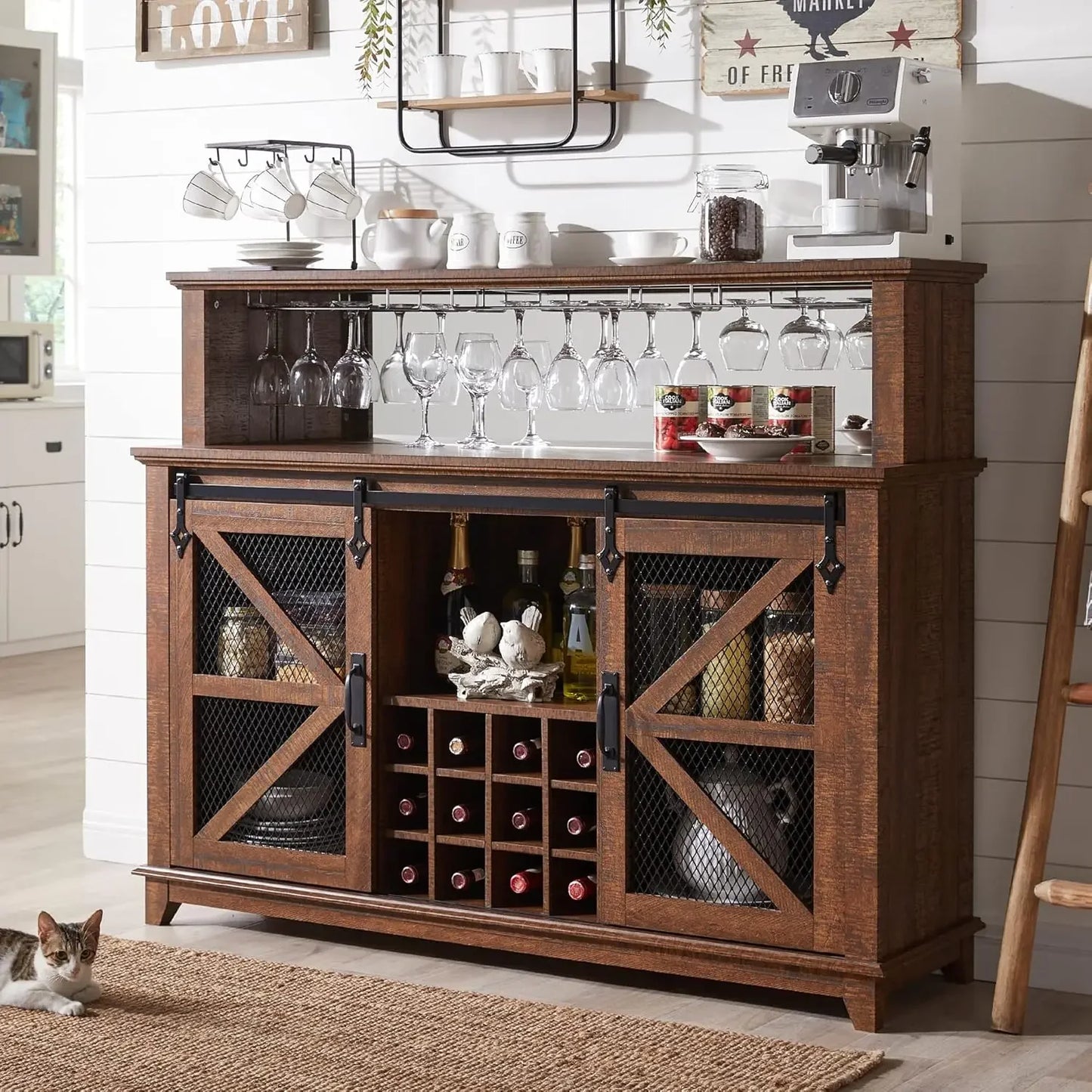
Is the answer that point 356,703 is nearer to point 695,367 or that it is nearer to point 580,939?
point 580,939

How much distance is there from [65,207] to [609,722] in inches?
234

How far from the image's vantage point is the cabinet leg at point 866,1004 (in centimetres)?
349

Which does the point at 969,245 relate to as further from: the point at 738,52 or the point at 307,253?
the point at 307,253

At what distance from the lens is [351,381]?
4113 millimetres

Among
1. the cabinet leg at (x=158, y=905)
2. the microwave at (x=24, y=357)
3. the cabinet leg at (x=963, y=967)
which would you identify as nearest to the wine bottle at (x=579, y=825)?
the cabinet leg at (x=963, y=967)

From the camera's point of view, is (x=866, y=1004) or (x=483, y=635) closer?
(x=866, y=1004)

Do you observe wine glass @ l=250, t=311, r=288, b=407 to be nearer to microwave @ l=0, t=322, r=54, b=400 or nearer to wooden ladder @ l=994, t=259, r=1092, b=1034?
wooden ladder @ l=994, t=259, r=1092, b=1034

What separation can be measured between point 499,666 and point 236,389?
0.90m

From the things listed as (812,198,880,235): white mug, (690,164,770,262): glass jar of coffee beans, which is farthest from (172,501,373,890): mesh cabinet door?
(812,198,880,235): white mug

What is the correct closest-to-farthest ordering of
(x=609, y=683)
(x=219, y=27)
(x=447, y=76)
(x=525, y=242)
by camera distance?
1. (x=609, y=683)
2. (x=525, y=242)
3. (x=447, y=76)
4. (x=219, y=27)

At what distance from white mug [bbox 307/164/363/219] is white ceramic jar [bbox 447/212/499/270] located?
328 millimetres

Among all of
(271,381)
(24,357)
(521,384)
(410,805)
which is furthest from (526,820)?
(24,357)

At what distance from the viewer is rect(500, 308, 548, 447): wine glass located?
3918mm

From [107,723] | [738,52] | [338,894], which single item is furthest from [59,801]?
[738,52]
